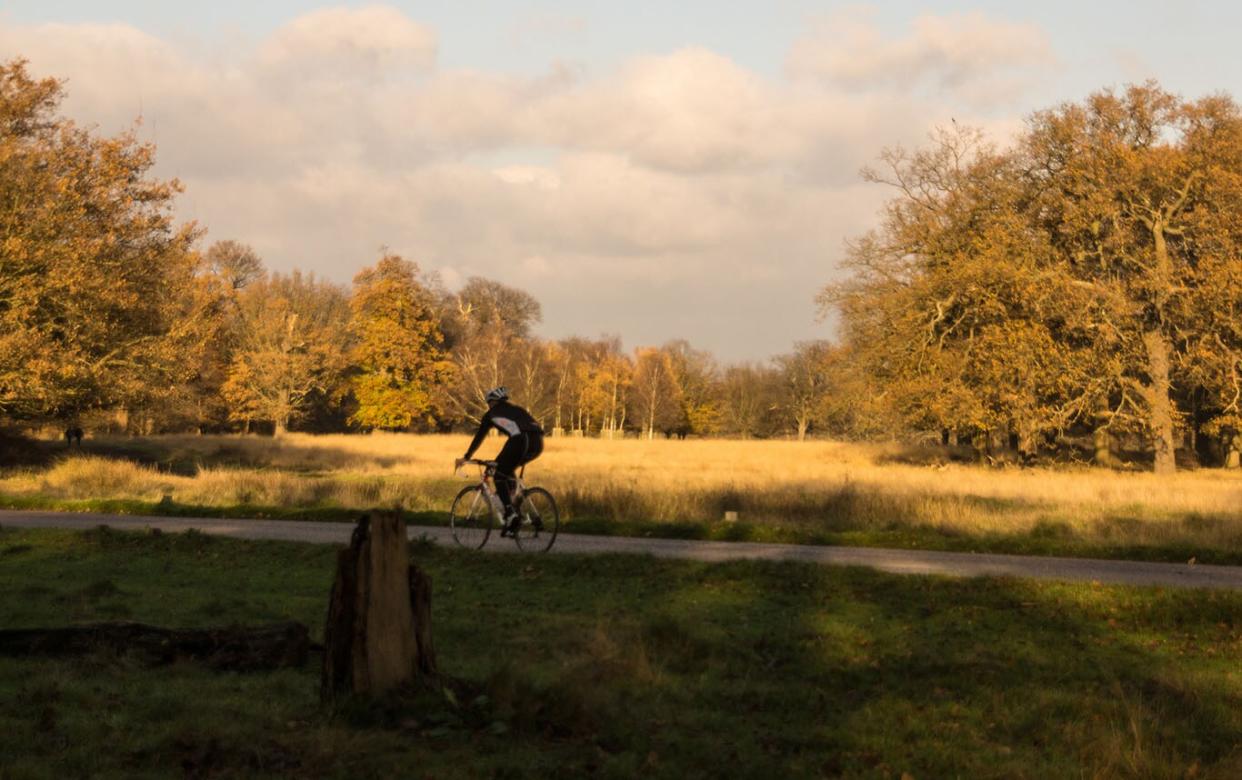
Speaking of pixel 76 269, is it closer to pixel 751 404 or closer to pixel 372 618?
pixel 372 618

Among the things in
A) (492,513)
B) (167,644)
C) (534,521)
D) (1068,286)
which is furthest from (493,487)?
(1068,286)

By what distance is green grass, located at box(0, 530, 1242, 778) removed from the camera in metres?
5.92

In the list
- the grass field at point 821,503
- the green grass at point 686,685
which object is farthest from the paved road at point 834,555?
the green grass at point 686,685

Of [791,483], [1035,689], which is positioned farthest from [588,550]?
[791,483]

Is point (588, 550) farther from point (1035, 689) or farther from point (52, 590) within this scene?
point (1035, 689)

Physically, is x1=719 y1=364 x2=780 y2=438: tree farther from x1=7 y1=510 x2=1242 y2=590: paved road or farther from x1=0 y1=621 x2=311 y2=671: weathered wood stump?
x1=0 y1=621 x2=311 y2=671: weathered wood stump

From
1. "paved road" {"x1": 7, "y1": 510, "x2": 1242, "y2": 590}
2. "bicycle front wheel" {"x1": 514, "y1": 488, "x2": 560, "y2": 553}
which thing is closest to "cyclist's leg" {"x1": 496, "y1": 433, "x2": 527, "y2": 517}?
"bicycle front wheel" {"x1": 514, "y1": 488, "x2": 560, "y2": 553}

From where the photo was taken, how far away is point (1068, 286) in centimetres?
3712

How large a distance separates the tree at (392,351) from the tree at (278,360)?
1813 mm

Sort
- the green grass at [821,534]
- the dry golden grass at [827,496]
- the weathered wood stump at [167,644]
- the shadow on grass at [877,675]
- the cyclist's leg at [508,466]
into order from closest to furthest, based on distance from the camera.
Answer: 1. the shadow on grass at [877,675]
2. the weathered wood stump at [167,644]
3. the cyclist's leg at [508,466]
4. the green grass at [821,534]
5. the dry golden grass at [827,496]

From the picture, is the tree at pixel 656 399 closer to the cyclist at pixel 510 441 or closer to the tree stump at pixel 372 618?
the cyclist at pixel 510 441

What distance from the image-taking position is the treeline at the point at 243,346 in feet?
102

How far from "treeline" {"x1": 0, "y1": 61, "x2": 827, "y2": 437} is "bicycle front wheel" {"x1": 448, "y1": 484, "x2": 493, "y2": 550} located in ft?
57.9

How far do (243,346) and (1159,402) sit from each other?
54112mm
